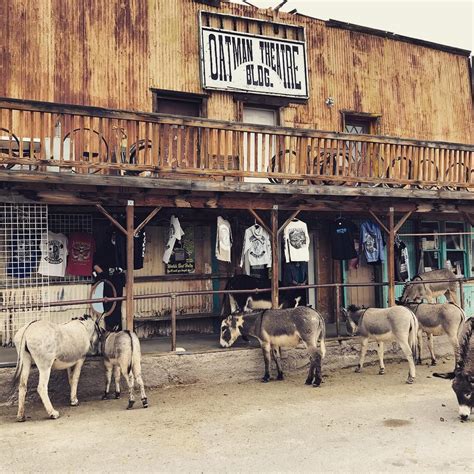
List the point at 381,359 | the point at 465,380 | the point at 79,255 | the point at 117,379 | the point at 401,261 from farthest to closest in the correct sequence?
the point at 401,261 < the point at 79,255 < the point at 381,359 < the point at 117,379 < the point at 465,380

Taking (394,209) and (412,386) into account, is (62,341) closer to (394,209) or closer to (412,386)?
(412,386)

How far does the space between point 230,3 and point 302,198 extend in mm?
5888

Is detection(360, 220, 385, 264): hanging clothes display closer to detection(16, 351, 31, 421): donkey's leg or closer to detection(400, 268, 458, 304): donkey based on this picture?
detection(400, 268, 458, 304): donkey

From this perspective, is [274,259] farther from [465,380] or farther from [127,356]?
[465,380]

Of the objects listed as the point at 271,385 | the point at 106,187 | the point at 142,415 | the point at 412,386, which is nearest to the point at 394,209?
the point at 412,386

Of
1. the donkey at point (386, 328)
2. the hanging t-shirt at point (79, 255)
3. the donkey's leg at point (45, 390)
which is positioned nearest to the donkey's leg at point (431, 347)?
the donkey at point (386, 328)

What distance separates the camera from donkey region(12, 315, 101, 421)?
7879mm

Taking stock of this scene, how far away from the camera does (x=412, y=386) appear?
31.7 ft

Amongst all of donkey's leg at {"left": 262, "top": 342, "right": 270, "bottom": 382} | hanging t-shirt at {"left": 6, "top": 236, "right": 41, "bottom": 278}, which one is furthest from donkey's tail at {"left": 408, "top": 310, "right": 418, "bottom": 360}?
hanging t-shirt at {"left": 6, "top": 236, "right": 41, "bottom": 278}

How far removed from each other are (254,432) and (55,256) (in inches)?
233

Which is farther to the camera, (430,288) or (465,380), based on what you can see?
(430,288)

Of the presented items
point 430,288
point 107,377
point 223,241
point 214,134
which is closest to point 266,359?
point 223,241

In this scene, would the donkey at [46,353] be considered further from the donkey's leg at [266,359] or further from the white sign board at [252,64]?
the white sign board at [252,64]

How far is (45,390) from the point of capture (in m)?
7.88
